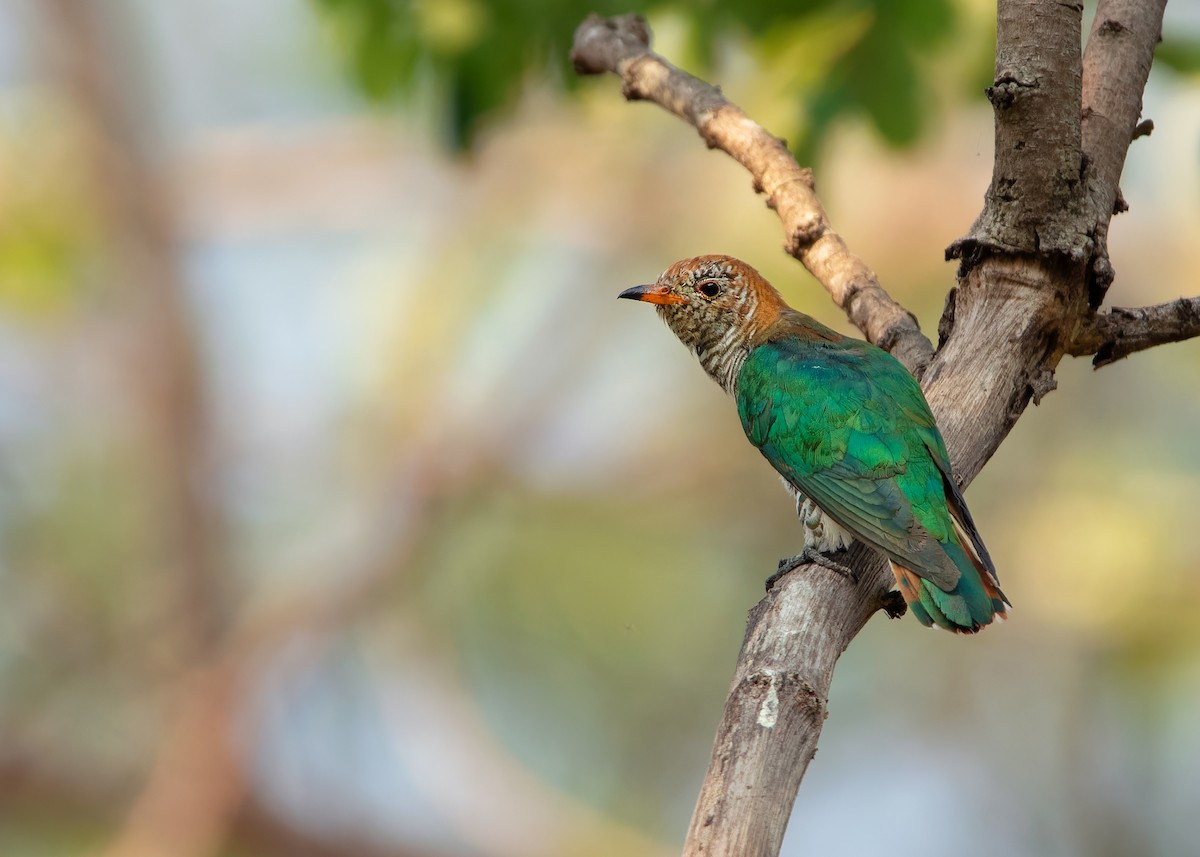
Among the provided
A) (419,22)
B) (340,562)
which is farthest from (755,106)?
(340,562)

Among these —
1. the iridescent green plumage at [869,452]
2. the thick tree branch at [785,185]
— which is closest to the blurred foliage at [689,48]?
→ the thick tree branch at [785,185]

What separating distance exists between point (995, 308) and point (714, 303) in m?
1.74

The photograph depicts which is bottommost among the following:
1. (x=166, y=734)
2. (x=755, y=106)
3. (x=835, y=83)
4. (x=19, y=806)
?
(x=19, y=806)

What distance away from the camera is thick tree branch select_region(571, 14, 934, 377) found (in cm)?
332

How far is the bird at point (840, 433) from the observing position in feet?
10.1

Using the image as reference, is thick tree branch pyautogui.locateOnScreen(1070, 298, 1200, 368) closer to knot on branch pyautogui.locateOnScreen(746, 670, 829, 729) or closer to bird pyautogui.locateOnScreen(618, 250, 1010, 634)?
bird pyautogui.locateOnScreen(618, 250, 1010, 634)

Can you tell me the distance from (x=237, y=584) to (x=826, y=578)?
26.9 feet

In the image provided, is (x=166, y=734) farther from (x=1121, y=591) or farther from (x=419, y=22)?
(x=1121, y=591)

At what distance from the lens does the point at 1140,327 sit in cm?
288

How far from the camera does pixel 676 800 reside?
10789 mm

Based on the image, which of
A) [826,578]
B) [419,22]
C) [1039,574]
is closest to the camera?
[826,578]

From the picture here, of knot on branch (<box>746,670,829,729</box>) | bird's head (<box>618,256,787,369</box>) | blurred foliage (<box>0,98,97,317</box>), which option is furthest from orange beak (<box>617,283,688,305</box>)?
blurred foliage (<box>0,98,97,317</box>)

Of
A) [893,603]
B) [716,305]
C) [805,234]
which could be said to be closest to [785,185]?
[805,234]

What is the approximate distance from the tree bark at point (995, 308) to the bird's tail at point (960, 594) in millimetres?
81
